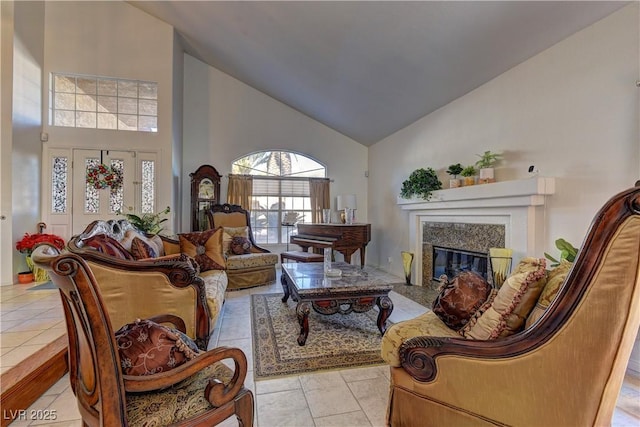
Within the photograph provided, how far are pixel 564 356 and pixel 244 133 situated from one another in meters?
6.11

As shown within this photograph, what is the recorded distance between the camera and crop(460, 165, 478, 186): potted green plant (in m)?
3.48

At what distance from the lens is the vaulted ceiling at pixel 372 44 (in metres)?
2.50

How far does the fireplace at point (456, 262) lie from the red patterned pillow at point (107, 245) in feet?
11.6

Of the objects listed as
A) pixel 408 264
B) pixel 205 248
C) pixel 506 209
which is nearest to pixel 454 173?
pixel 506 209

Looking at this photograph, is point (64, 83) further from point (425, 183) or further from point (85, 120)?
point (425, 183)

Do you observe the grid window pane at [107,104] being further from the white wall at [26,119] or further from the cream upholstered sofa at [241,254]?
the cream upholstered sofa at [241,254]

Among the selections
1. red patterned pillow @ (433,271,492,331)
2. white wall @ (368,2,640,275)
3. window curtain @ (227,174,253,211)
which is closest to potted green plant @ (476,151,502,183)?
white wall @ (368,2,640,275)

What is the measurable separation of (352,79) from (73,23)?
4630 millimetres

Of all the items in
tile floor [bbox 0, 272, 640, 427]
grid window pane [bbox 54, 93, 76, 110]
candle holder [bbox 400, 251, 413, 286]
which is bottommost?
tile floor [bbox 0, 272, 640, 427]

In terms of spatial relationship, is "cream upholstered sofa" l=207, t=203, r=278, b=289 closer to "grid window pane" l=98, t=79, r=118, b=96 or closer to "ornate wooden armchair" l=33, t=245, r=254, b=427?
"grid window pane" l=98, t=79, r=118, b=96

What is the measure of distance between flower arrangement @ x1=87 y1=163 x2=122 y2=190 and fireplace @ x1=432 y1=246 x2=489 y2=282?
5.27 m

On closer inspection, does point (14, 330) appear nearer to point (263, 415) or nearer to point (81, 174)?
point (263, 415)

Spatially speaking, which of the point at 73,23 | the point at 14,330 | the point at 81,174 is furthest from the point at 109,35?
the point at 14,330

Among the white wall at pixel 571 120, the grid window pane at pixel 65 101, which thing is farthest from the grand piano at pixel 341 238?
the grid window pane at pixel 65 101
